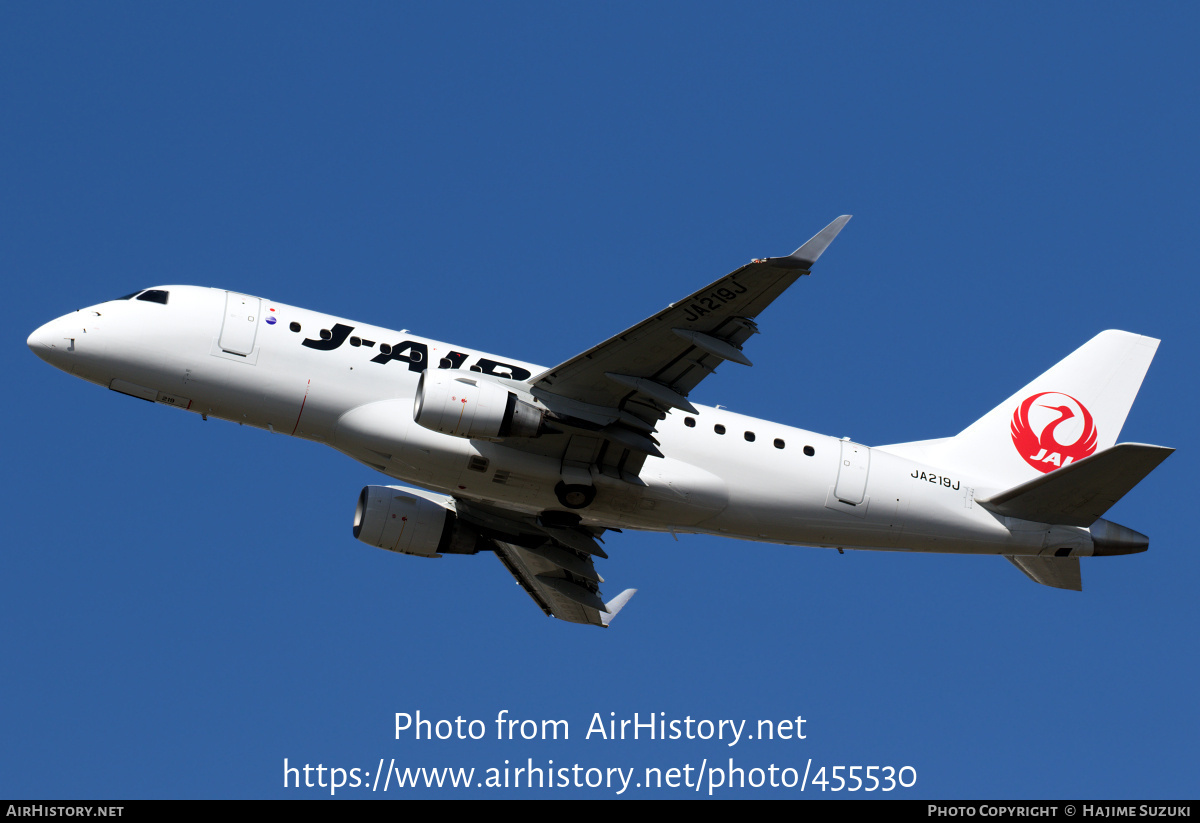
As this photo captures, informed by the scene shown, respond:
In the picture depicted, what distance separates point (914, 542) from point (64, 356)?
22.0 metres

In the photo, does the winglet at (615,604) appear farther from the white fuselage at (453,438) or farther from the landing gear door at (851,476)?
the landing gear door at (851,476)

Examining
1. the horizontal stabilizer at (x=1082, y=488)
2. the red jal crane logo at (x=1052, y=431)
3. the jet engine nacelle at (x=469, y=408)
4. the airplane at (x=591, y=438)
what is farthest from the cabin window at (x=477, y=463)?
the red jal crane logo at (x=1052, y=431)

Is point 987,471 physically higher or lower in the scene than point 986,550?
higher

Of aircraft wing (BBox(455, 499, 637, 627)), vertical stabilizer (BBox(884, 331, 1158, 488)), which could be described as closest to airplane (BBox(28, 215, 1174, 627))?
vertical stabilizer (BBox(884, 331, 1158, 488))

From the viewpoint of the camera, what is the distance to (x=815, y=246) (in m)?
25.9

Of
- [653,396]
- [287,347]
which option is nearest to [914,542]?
[653,396]

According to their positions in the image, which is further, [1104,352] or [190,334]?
[1104,352]

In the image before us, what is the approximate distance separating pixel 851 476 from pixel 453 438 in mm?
10408

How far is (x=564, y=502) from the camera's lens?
31.3 meters

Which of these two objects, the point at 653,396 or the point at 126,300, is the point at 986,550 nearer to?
the point at 653,396

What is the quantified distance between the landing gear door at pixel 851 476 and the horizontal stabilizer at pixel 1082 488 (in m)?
3.51

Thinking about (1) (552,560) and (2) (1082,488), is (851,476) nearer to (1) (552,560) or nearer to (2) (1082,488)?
(2) (1082,488)

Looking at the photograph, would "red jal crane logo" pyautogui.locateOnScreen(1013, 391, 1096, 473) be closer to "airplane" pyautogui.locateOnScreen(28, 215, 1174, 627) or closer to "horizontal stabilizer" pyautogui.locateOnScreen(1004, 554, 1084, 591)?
→ "airplane" pyautogui.locateOnScreen(28, 215, 1174, 627)
